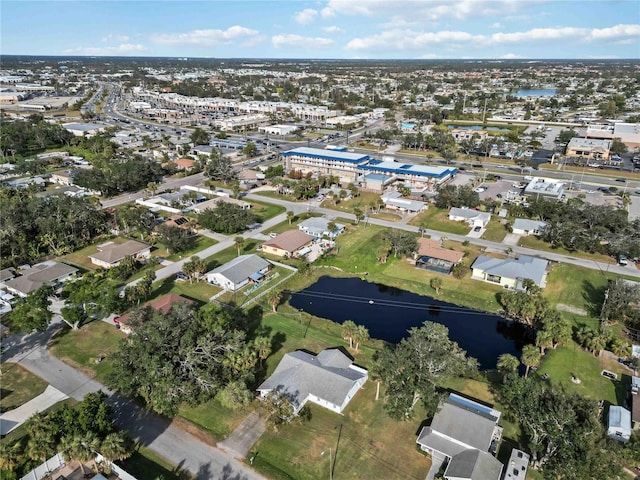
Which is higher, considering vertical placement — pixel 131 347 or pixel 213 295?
pixel 131 347

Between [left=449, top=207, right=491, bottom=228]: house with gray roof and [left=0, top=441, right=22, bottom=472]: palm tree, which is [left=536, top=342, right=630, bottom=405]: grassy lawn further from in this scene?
[left=0, top=441, right=22, bottom=472]: palm tree

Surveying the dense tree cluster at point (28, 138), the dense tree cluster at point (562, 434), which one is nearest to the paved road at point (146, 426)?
the dense tree cluster at point (562, 434)

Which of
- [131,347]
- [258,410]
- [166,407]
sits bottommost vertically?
[258,410]

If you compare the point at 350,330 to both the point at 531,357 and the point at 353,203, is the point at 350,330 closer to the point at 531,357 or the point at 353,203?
the point at 531,357

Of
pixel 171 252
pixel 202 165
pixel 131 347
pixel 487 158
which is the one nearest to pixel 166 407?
pixel 131 347

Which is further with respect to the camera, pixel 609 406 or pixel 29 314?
pixel 29 314

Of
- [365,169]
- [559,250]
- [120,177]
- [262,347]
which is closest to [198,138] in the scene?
[120,177]

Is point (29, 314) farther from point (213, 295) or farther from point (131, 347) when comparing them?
point (213, 295)

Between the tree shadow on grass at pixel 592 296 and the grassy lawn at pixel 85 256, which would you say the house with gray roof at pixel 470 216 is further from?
the grassy lawn at pixel 85 256
